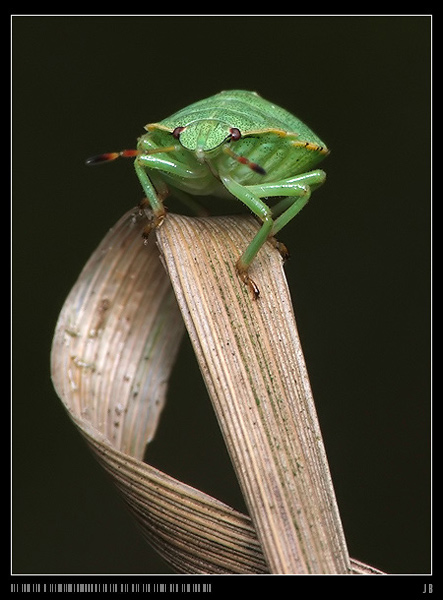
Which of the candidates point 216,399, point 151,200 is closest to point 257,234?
point 151,200

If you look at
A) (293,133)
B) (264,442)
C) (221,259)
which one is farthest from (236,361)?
(293,133)

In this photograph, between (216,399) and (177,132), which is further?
(177,132)

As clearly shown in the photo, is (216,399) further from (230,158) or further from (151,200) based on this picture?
(230,158)

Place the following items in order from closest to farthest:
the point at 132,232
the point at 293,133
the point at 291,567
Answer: the point at 291,567
the point at 132,232
the point at 293,133

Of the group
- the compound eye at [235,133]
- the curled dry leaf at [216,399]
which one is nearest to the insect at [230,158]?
the compound eye at [235,133]

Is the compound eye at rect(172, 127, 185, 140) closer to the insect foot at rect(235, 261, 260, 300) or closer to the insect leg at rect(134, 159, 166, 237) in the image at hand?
the insect leg at rect(134, 159, 166, 237)

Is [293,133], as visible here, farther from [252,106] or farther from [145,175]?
[145,175]
